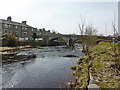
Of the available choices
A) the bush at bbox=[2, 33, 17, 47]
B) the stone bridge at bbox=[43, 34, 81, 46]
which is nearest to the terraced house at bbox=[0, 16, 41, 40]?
the stone bridge at bbox=[43, 34, 81, 46]

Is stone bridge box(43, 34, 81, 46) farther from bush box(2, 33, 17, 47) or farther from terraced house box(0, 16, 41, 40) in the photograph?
bush box(2, 33, 17, 47)

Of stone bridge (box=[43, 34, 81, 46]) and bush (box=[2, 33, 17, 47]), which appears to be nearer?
bush (box=[2, 33, 17, 47])

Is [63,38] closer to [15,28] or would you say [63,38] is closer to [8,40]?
[15,28]

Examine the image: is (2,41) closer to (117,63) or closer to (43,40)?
(43,40)

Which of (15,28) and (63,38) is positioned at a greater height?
(15,28)

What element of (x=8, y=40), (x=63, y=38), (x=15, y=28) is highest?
(x=15, y=28)

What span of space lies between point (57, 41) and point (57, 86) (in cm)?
7673

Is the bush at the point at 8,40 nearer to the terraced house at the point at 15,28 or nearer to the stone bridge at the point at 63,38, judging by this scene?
the terraced house at the point at 15,28

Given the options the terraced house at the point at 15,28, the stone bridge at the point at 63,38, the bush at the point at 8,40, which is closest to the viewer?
the bush at the point at 8,40

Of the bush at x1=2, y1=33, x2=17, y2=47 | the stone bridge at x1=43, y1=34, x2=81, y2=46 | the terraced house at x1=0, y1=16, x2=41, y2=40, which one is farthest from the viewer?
the stone bridge at x1=43, y1=34, x2=81, y2=46

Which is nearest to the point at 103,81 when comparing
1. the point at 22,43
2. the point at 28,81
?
the point at 28,81

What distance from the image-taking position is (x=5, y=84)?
12242 mm

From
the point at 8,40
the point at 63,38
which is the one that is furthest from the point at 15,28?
the point at 63,38

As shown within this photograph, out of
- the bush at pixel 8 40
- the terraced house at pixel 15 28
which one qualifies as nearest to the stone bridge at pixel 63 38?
the terraced house at pixel 15 28
